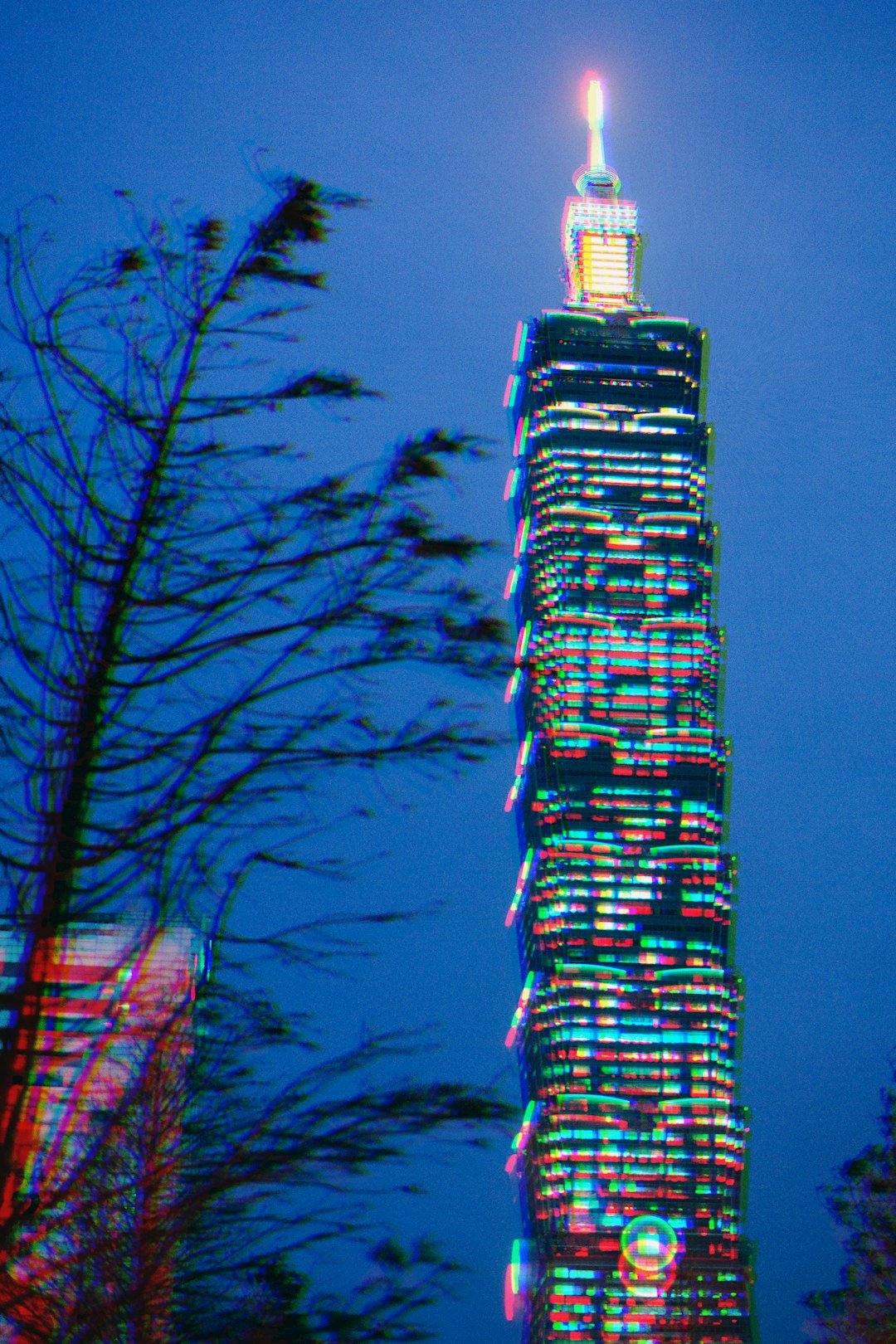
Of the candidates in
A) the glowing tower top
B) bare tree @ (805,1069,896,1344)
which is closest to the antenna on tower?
the glowing tower top

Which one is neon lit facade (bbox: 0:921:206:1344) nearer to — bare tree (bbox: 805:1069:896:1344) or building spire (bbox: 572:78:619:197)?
bare tree (bbox: 805:1069:896:1344)

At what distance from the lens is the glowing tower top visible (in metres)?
170

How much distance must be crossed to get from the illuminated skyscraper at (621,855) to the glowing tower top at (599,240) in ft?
32.8

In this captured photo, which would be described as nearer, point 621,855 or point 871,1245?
point 871,1245

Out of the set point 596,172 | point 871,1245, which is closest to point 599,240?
point 596,172

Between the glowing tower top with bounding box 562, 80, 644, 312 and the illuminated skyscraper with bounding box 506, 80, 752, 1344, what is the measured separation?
10.00 m

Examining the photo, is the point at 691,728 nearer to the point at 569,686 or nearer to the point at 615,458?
the point at 569,686

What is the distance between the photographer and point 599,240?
6811 inches

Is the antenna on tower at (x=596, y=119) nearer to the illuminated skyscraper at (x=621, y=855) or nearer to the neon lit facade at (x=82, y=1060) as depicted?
the illuminated skyscraper at (x=621, y=855)

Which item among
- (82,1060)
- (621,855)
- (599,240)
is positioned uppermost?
(599,240)

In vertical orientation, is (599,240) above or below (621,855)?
above

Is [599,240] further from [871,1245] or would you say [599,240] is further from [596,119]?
[871,1245]

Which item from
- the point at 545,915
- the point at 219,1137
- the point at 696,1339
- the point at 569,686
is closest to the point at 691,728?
the point at 569,686

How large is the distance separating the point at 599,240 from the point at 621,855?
269 feet
